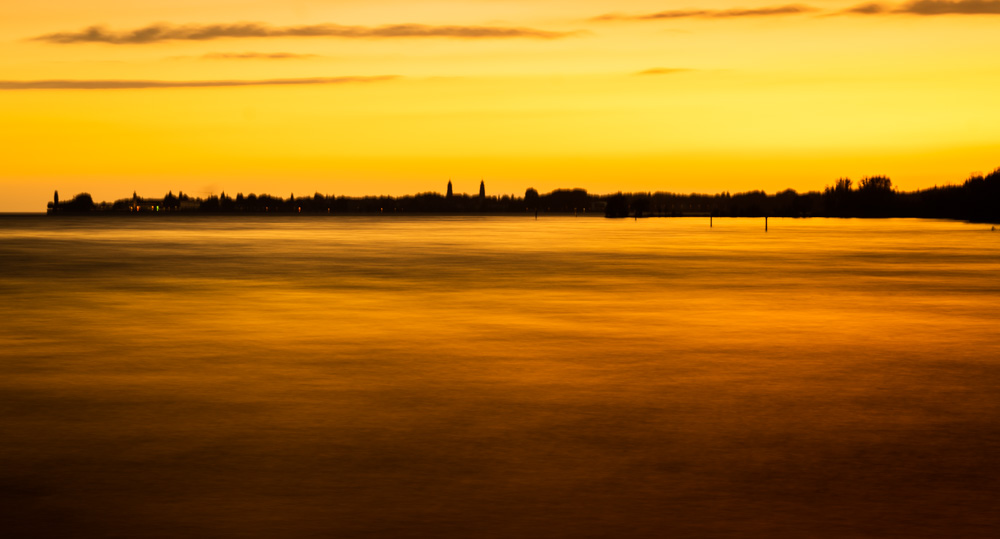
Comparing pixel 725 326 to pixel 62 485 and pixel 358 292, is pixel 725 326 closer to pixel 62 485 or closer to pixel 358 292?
pixel 358 292

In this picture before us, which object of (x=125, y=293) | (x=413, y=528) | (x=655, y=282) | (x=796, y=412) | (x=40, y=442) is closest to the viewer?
(x=413, y=528)

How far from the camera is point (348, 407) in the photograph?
496 inches

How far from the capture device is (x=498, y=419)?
11.9 m

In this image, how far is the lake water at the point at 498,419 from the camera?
816 centimetres

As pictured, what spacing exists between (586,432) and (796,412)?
2780 millimetres

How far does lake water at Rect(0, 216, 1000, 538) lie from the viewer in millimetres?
8156

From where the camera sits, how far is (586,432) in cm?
1116

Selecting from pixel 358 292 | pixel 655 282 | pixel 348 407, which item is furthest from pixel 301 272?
pixel 348 407

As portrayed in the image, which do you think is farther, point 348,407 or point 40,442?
point 348,407

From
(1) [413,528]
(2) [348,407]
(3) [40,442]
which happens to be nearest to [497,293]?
(2) [348,407]

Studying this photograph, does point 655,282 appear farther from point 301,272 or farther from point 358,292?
point 301,272

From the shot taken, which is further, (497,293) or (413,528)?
(497,293)

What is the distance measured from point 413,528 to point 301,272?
33988mm

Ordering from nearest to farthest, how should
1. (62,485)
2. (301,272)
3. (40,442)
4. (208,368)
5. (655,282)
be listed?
(62,485)
(40,442)
(208,368)
(655,282)
(301,272)
